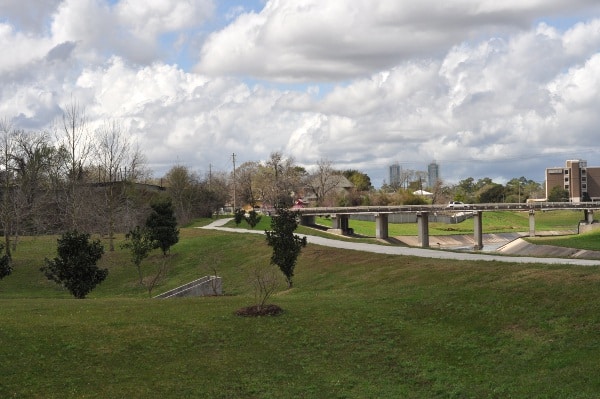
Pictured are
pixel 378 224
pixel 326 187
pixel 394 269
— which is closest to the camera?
pixel 394 269

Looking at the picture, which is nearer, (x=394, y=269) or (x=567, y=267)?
(x=567, y=267)

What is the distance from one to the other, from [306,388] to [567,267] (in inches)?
618

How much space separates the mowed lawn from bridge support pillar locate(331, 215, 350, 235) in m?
69.4

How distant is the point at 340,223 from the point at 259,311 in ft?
257

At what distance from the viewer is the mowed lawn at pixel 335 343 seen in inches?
695

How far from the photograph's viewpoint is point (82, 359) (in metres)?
19.8

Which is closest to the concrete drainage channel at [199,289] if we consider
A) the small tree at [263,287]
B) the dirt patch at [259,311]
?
the small tree at [263,287]

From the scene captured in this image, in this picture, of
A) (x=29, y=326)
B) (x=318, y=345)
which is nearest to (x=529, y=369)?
(x=318, y=345)

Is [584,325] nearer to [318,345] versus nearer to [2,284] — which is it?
[318,345]

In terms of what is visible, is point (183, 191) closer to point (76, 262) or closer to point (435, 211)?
point (435, 211)

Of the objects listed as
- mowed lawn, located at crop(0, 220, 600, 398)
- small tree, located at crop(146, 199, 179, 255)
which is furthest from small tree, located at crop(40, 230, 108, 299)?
small tree, located at crop(146, 199, 179, 255)

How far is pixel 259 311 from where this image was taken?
81.3ft

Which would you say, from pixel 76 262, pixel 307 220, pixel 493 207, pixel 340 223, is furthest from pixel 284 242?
pixel 307 220

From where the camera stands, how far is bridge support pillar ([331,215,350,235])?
100562 mm
